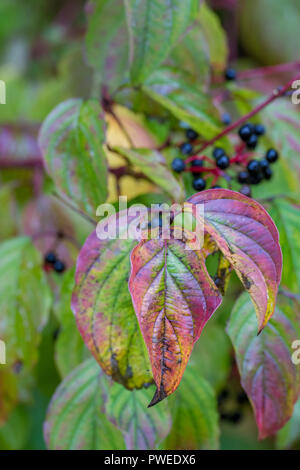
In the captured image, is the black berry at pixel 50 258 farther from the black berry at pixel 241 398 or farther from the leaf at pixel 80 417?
the black berry at pixel 241 398

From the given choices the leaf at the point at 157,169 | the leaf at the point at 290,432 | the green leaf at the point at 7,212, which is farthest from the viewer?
the green leaf at the point at 7,212

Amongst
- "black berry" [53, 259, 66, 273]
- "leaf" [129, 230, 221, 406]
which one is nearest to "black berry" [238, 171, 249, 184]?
"leaf" [129, 230, 221, 406]

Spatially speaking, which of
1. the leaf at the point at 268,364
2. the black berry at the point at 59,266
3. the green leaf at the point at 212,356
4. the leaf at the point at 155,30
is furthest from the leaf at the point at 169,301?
the green leaf at the point at 212,356

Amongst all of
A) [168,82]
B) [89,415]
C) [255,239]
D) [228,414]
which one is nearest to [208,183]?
[168,82]

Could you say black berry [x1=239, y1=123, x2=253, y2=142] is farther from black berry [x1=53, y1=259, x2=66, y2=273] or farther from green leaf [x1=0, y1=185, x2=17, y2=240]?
green leaf [x1=0, y1=185, x2=17, y2=240]

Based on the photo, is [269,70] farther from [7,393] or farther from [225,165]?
[7,393]
